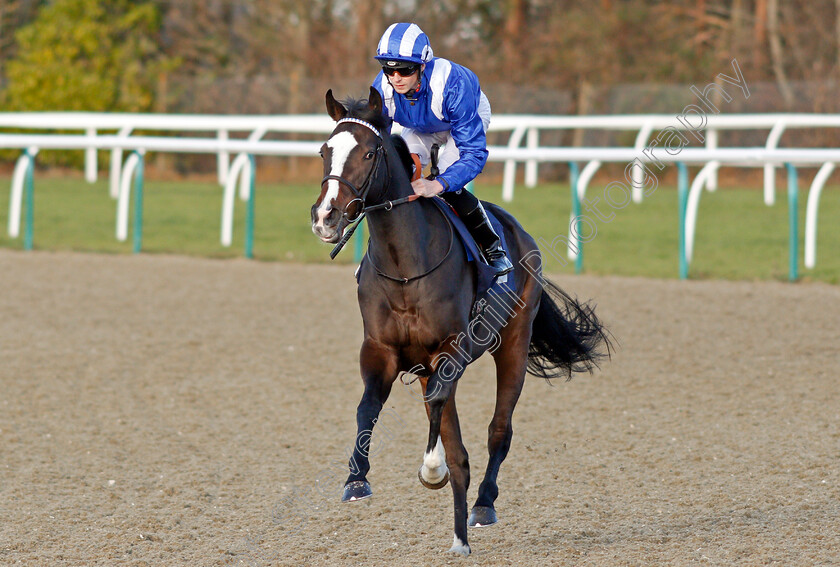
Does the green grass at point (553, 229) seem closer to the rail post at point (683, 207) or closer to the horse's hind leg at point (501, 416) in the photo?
the rail post at point (683, 207)

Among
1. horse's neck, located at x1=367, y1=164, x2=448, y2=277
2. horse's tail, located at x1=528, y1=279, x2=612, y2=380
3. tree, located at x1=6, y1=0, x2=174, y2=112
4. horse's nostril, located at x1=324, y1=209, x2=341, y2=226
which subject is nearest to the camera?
horse's nostril, located at x1=324, y1=209, x2=341, y2=226

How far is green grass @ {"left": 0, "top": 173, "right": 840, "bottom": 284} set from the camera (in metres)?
11.3

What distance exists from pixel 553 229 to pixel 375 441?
818 cm

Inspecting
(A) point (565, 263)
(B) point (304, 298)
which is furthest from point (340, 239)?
(A) point (565, 263)

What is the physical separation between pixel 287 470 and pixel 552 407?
1.86 m

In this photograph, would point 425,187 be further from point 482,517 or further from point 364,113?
point 482,517

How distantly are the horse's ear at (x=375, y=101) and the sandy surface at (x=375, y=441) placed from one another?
1.53 meters

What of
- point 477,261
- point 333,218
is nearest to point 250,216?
point 477,261

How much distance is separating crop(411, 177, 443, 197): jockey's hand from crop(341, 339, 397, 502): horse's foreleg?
554 millimetres

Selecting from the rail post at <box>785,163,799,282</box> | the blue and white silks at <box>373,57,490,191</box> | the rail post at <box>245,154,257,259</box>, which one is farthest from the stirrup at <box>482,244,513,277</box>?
the rail post at <box>245,154,257,259</box>

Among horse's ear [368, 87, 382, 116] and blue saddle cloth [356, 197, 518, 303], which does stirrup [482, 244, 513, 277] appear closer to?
blue saddle cloth [356, 197, 518, 303]

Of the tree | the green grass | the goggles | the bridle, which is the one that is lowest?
the green grass

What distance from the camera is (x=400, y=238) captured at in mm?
3773

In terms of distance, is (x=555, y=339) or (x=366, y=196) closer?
(x=366, y=196)
